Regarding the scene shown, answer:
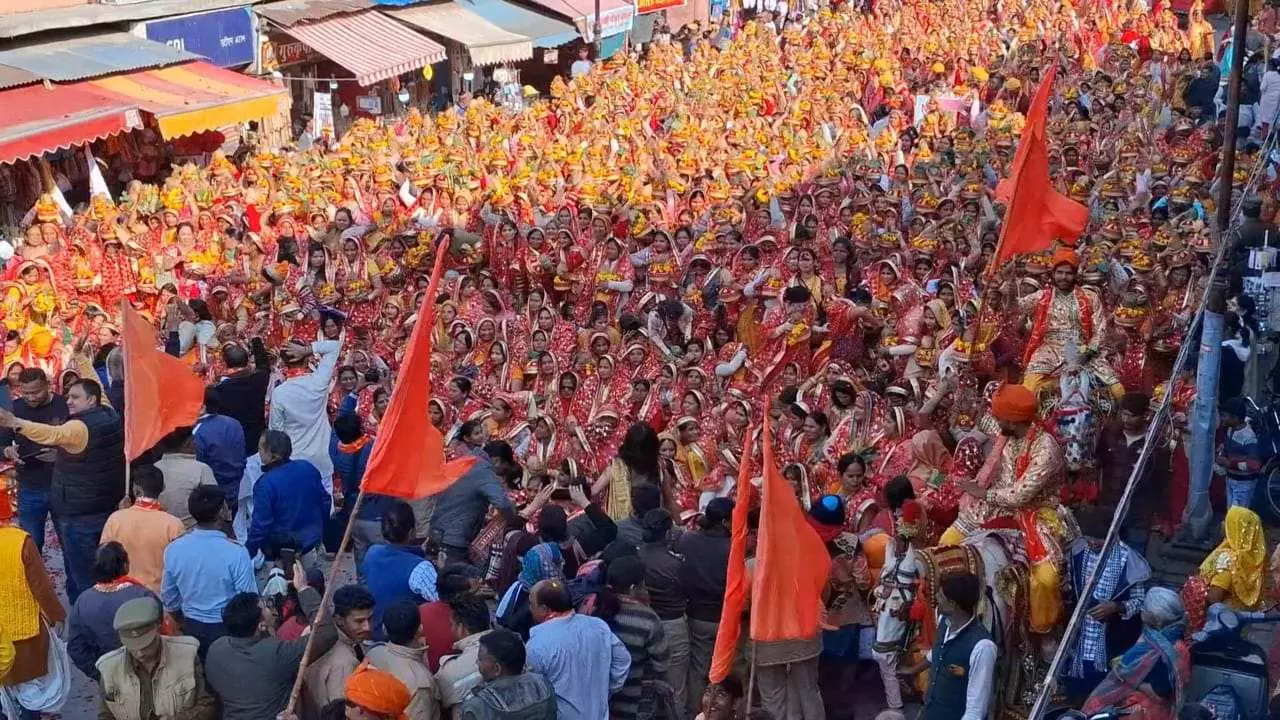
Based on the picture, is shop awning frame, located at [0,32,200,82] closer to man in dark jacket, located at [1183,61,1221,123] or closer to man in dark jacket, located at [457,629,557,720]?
man in dark jacket, located at [1183,61,1221,123]

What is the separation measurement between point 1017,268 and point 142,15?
1292 centimetres

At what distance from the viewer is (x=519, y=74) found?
32.0 metres

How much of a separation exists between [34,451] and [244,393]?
1.74 m

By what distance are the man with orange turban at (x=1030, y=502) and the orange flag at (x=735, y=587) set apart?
1341 mm

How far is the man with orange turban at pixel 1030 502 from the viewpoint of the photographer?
7871mm

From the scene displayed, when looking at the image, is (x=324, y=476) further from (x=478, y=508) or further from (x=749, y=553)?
(x=749, y=553)

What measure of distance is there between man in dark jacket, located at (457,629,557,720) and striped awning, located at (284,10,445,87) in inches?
734

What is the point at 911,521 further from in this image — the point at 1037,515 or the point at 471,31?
the point at 471,31

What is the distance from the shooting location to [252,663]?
→ 673cm

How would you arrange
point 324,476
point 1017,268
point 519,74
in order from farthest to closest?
point 519,74 → point 1017,268 → point 324,476

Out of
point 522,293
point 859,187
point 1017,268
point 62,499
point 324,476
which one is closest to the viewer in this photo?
point 62,499

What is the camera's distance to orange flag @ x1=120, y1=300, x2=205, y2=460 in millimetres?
9328

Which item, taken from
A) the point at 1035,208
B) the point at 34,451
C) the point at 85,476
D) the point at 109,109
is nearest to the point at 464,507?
the point at 85,476

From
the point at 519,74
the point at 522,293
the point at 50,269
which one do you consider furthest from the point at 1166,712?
the point at 519,74
